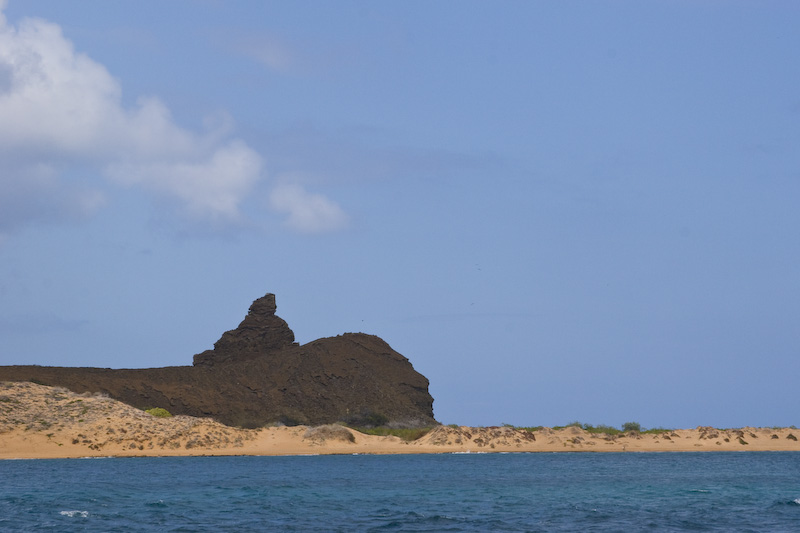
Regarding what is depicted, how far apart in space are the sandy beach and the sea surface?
74.9 ft

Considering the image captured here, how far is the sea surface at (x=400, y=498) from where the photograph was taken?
109ft

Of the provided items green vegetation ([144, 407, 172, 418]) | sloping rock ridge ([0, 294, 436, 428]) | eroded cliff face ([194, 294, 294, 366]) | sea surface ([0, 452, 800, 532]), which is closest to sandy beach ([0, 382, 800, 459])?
green vegetation ([144, 407, 172, 418])

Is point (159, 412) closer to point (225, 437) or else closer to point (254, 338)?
point (225, 437)

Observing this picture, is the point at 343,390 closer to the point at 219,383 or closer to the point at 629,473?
the point at 219,383

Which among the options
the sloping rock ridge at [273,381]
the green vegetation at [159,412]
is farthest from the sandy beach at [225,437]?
the sloping rock ridge at [273,381]

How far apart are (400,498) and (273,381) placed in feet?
352

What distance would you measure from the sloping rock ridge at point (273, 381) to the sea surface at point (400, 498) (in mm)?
64367

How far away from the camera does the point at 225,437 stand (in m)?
103

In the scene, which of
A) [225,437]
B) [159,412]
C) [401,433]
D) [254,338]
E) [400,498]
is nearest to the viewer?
[400,498]

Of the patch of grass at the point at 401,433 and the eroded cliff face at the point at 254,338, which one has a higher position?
the eroded cliff face at the point at 254,338

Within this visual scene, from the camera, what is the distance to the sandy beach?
95.0 m

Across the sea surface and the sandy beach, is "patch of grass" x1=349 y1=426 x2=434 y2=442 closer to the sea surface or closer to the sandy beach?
the sandy beach

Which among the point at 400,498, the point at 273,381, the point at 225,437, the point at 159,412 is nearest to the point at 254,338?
the point at 273,381

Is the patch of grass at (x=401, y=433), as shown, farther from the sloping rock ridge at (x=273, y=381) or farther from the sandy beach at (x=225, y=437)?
the sloping rock ridge at (x=273, y=381)
